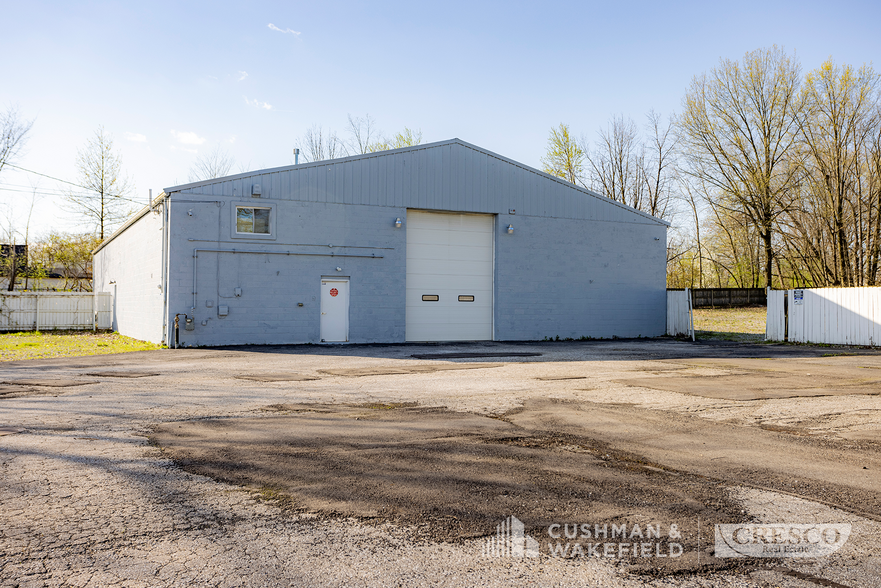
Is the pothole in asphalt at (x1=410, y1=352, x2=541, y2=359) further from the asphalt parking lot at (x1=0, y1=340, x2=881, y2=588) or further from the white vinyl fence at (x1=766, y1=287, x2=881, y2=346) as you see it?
the white vinyl fence at (x1=766, y1=287, x2=881, y2=346)

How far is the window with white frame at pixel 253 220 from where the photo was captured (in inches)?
704

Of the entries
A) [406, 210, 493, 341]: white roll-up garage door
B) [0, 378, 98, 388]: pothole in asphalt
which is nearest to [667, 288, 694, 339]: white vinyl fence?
[406, 210, 493, 341]: white roll-up garage door

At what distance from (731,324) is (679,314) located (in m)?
6.66

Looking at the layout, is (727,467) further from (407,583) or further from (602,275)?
(602,275)

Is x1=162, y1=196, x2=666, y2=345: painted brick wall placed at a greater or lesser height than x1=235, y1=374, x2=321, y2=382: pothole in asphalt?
greater

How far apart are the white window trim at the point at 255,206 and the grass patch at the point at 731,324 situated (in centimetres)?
1572

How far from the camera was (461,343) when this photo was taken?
64.6 ft

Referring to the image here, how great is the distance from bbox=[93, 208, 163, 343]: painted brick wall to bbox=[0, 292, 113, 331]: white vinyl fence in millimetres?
819

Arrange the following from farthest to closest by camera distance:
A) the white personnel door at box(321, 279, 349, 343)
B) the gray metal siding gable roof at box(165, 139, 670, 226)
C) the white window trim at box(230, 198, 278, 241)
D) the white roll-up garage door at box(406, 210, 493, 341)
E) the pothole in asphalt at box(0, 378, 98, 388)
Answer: the white roll-up garage door at box(406, 210, 493, 341), the white personnel door at box(321, 279, 349, 343), the gray metal siding gable roof at box(165, 139, 670, 226), the white window trim at box(230, 198, 278, 241), the pothole in asphalt at box(0, 378, 98, 388)

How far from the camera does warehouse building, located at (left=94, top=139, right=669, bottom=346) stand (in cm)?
1756

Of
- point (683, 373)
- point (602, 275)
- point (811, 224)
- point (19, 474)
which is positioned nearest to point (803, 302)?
point (602, 275)

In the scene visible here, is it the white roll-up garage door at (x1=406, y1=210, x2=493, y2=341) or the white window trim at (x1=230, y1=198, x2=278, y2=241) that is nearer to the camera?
the white window trim at (x1=230, y1=198, x2=278, y2=241)

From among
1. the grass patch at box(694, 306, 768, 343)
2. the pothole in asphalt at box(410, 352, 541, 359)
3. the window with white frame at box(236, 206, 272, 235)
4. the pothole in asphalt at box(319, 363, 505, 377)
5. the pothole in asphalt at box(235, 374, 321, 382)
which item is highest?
the window with white frame at box(236, 206, 272, 235)

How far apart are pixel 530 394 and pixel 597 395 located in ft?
3.10
